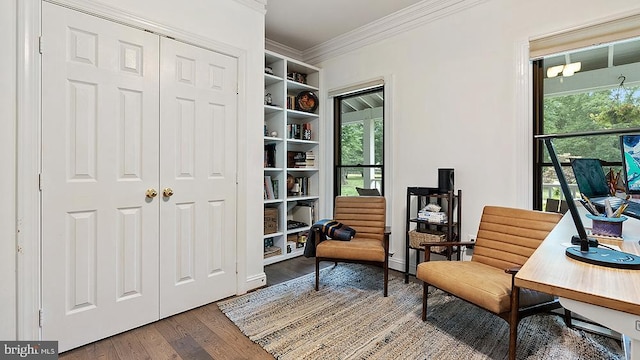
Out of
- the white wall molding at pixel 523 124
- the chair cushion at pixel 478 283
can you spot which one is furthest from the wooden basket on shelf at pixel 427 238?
the white wall molding at pixel 523 124

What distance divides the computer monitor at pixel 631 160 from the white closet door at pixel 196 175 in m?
2.56

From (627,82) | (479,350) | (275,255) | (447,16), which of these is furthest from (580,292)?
(275,255)

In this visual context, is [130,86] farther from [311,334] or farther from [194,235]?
[311,334]

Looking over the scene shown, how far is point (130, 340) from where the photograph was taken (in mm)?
1979

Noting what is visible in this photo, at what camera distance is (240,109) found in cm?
265

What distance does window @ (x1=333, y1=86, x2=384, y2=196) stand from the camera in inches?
144

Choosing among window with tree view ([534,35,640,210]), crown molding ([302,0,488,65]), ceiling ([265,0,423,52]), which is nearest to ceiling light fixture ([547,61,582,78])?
window with tree view ([534,35,640,210])

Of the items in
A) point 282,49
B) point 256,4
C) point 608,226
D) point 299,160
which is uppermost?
point 282,49

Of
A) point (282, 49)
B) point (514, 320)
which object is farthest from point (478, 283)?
point (282, 49)

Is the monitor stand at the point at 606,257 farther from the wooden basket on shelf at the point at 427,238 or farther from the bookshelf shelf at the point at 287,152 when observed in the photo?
the bookshelf shelf at the point at 287,152

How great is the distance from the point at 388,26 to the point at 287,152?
1.88 metres

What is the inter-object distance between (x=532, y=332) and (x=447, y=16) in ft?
9.07

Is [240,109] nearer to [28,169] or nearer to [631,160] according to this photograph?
[28,169]

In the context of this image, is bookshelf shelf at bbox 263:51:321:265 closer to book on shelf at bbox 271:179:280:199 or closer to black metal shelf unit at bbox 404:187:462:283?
book on shelf at bbox 271:179:280:199
